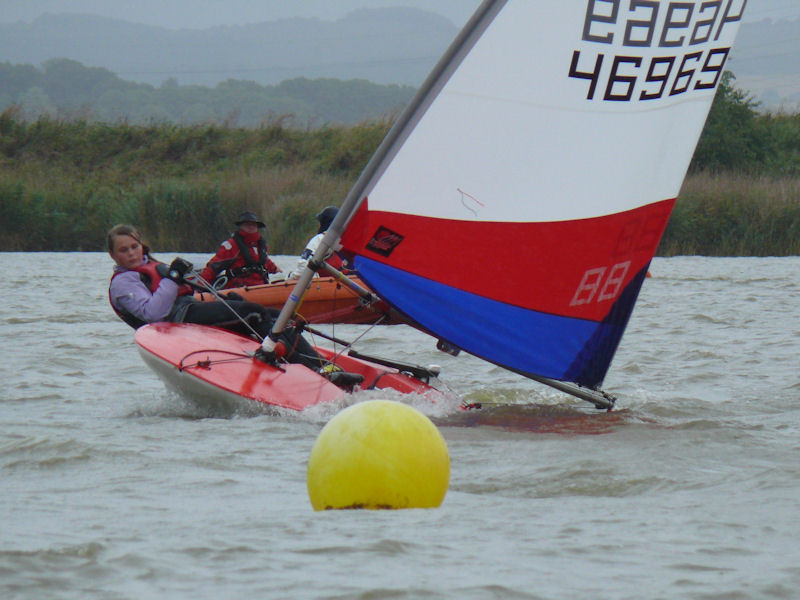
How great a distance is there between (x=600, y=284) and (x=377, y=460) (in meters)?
2.58

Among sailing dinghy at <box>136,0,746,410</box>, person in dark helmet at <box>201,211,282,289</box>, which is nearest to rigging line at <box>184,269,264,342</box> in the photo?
sailing dinghy at <box>136,0,746,410</box>

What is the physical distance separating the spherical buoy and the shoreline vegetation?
16.2 meters

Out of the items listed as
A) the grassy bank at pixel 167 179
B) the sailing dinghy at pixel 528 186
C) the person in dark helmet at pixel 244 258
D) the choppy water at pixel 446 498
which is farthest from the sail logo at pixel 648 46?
the grassy bank at pixel 167 179

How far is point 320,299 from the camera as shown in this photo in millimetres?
10195

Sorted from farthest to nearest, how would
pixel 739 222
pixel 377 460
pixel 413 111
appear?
pixel 739 222
pixel 413 111
pixel 377 460

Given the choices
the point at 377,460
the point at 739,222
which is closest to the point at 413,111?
the point at 377,460

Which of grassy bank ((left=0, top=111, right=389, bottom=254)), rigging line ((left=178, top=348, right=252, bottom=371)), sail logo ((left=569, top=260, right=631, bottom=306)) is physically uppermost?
sail logo ((left=569, top=260, right=631, bottom=306))

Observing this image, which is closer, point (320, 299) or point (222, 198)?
point (320, 299)

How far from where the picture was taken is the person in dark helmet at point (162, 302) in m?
6.63

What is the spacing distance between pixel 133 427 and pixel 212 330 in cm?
99

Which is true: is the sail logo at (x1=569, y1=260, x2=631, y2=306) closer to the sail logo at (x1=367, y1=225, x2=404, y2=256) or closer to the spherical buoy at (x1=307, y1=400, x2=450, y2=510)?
the sail logo at (x1=367, y1=225, x2=404, y2=256)

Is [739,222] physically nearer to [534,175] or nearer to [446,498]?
[534,175]

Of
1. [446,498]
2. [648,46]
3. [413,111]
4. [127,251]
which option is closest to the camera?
[446,498]

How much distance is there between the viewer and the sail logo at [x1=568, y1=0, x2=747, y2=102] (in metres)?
5.75
